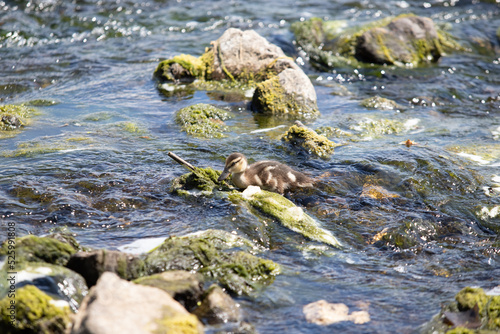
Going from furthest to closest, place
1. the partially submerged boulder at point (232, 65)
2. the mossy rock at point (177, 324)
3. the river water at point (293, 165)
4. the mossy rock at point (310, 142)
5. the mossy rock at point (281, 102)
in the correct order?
1. the partially submerged boulder at point (232, 65)
2. the mossy rock at point (281, 102)
3. the mossy rock at point (310, 142)
4. the river water at point (293, 165)
5. the mossy rock at point (177, 324)

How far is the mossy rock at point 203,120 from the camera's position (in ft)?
28.1

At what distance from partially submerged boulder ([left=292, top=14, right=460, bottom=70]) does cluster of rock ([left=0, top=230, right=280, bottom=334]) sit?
9.21m

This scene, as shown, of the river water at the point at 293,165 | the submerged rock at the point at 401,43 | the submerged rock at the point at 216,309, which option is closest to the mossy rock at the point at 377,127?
the river water at the point at 293,165

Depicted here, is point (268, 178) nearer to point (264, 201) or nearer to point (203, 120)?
point (264, 201)

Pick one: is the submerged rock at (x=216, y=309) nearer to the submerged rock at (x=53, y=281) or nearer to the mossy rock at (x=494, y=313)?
the submerged rock at (x=53, y=281)

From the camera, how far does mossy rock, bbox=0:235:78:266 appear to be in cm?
428

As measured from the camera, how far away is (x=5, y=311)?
3555 mm

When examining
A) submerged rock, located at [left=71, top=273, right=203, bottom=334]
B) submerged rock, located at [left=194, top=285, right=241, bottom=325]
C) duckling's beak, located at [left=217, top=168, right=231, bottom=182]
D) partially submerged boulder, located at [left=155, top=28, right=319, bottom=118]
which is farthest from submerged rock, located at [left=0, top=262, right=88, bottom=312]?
partially submerged boulder, located at [left=155, top=28, right=319, bottom=118]

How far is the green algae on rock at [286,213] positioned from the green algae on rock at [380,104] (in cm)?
494

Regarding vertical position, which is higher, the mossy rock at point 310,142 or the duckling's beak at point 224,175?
the duckling's beak at point 224,175

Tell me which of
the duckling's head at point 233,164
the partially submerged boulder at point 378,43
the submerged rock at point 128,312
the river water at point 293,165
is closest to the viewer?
the submerged rock at point 128,312

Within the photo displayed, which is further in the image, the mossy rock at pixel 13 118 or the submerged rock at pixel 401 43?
the submerged rock at pixel 401 43

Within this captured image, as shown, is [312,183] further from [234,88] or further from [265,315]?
[234,88]

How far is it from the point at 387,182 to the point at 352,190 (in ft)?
1.84
